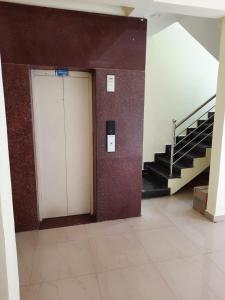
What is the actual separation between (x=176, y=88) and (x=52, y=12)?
295 cm

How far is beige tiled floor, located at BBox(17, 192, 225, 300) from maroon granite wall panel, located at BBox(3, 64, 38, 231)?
0.27 m

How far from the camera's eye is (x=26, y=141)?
8.84ft

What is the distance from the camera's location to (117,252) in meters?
2.46

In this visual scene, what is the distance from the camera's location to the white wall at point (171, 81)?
14.6 feet

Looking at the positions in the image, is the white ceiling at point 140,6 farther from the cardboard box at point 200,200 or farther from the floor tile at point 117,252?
the floor tile at point 117,252

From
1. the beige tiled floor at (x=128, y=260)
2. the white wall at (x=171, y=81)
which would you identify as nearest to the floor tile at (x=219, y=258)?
the beige tiled floor at (x=128, y=260)

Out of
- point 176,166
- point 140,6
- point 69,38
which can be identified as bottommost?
point 176,166

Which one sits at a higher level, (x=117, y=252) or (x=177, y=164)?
(x=177, y=164)

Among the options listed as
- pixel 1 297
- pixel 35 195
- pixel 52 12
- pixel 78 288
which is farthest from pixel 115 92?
pixel 1 297

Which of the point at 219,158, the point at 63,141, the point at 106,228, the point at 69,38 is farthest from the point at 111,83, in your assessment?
the point at 106,228

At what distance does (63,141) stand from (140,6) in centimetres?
180

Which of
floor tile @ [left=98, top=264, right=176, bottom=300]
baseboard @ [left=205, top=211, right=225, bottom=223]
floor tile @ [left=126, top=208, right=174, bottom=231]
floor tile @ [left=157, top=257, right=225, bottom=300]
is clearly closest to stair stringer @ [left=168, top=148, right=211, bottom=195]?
floor tile @ [left=126, top=208, right=174, bottom=231]

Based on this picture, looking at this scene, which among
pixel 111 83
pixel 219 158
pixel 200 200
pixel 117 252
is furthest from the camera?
pixel 200 200

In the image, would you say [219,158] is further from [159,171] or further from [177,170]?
[159,171]
